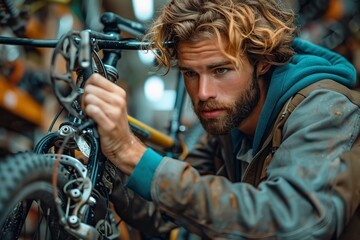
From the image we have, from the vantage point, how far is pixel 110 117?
96 centimetres

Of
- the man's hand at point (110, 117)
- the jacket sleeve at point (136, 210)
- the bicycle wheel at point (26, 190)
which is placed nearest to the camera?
the bicycle wheel at point (26, 190)

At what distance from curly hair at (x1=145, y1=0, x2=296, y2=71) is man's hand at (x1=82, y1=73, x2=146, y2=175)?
15.9 inches

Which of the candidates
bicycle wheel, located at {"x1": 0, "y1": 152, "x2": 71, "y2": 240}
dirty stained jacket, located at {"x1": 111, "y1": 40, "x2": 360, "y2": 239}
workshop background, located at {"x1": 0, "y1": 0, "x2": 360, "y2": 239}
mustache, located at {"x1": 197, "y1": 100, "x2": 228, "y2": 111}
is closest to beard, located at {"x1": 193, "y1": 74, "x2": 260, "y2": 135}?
mustache, located at {"x1": 197, "y1": 100, "x2": 228, "y2": 111}

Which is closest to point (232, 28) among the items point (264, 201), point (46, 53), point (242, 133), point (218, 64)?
point (218, 64)

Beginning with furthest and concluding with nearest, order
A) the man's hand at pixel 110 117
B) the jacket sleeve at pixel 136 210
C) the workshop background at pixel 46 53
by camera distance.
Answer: the workshop background at pixel 46 53, the jacket sleeve at pixel 136 210, the man's hand at pixel 110 117

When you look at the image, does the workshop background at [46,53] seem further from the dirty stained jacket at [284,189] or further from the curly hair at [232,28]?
the dirty stained jacket at [284,189]

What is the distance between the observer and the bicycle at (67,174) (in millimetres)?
885

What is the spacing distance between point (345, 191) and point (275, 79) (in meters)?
0.39

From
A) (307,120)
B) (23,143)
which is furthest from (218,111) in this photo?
(23,143)

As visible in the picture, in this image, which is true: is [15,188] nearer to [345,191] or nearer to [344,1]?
[345,191]

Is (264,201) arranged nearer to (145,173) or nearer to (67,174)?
(145,173)

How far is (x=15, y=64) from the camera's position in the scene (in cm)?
293

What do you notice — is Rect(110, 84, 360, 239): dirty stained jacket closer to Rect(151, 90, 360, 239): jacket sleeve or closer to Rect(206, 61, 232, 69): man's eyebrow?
Rect(151, 90, 360, 239): jacket sleeve

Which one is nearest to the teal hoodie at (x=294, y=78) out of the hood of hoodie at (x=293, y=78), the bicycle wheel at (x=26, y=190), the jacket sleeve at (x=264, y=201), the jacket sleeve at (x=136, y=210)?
A: the hood of hoodie at (x=293, y=78)
